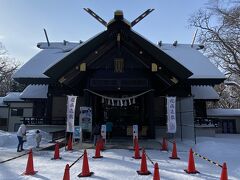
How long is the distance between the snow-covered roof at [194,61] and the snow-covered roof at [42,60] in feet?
30.2

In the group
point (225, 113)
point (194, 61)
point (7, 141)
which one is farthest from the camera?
point (225, 113)

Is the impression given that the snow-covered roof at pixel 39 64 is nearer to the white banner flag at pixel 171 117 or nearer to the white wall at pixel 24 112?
the white banner flag at pixel 171 117

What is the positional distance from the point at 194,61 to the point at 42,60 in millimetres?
12619

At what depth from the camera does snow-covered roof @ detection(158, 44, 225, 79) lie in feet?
57.2

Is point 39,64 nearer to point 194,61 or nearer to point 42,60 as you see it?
point 42,60

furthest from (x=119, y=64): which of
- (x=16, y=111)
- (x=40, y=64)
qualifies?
(x=16, y=111)

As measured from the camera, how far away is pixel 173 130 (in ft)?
42.7

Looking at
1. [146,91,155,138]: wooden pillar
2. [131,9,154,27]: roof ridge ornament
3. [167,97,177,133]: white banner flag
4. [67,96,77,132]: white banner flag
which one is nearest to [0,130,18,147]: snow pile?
[67,96,77,132]: white banner flag

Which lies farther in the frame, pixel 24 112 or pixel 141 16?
pixel 24 112

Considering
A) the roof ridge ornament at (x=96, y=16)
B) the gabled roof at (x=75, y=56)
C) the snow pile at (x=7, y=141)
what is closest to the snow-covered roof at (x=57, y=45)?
the roof ridge ornament at (x=96, y=16)

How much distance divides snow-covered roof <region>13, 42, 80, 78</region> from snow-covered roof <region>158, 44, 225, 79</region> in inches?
363

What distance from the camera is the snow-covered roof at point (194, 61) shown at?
57.2ft

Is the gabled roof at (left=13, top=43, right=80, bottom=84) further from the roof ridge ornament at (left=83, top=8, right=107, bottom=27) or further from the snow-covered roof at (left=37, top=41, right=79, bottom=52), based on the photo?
the roof ridge ornament at (left=83, top=8, right=107, bottom=27)

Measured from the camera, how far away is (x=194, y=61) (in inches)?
786
